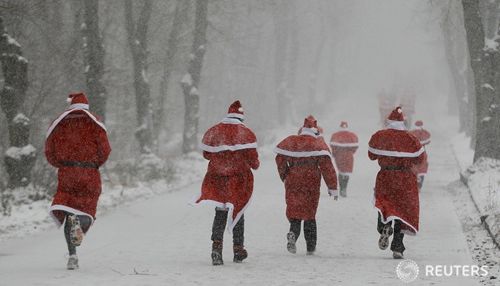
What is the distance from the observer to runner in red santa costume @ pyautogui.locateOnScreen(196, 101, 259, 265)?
8.79 meters

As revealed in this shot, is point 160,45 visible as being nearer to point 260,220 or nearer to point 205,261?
point 260,220

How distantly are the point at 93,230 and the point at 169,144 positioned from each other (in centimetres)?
2995

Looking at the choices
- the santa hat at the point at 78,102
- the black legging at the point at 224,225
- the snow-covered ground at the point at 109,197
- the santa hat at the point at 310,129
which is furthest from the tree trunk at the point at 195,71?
the santa hat at the point at 78,102

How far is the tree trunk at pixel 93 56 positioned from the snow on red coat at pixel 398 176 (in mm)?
8583

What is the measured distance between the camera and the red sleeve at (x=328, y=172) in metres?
9.97

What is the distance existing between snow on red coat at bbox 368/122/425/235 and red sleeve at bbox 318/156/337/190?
0.61 metres

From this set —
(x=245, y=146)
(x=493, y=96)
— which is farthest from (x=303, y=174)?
(x=493, y=96)

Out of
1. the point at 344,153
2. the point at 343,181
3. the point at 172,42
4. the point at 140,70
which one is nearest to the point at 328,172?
the point at 343,181

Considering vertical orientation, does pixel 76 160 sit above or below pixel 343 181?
above

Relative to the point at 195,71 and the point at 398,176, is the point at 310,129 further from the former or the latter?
the point at 195,71

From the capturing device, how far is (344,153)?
55.8 feet

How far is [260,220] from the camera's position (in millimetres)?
13109

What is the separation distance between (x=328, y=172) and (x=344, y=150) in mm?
7167

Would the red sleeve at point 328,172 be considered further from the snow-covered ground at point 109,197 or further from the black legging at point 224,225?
the snow-covered ground at point 109,197
